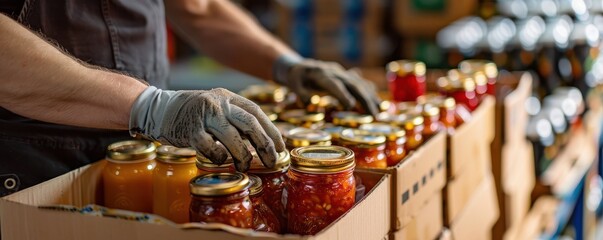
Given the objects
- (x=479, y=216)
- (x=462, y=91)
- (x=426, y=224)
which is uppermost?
(x=462, y=91)

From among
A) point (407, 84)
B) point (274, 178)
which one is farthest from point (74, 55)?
point (407, 84)

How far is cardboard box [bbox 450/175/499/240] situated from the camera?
176cm

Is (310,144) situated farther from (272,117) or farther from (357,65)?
(357,65)

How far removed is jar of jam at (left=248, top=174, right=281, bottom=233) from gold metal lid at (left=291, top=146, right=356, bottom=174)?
0.07m

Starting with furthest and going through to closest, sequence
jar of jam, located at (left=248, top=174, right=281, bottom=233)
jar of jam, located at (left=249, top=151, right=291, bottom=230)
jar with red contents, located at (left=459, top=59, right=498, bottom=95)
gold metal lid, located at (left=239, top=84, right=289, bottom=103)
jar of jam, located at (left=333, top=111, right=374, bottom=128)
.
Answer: jar with red contents, located at (left=459, top=59, right=498, bottom=95), gold metal lid, located at (left=239, top=84, right=289, bottom=103), jar of jam, located at (left=333, top=111, right=374, bottom=128), jar of jam, located at (left=249, top=151, right=291, bottom=230), jar of jam, located at (left=248, top=174, right=281, bottom=233)

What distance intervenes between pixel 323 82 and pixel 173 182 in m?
0.72

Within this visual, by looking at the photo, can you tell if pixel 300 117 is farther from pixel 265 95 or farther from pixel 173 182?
pixel 173 182

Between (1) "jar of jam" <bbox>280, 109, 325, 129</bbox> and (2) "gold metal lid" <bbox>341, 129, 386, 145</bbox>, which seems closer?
(2) "gold metal lid" <bbox>341, 129, 386, 145</bbox>

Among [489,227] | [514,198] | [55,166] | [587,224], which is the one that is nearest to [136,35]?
[55,166]

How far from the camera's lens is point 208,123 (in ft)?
3.84

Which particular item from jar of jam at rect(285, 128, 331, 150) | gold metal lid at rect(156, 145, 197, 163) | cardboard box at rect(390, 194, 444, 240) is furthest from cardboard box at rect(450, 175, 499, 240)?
gold metal lid at rect(156, 145, 197, 163)

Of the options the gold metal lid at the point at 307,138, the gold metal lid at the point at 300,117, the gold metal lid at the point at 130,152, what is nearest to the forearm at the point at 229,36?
the gold metal lid at the point at 300,117

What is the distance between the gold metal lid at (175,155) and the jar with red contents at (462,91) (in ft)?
3.25

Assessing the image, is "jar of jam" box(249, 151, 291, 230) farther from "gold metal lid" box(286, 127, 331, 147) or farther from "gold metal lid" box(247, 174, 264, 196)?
"gold metal lid" box(286, 127, 331, 147)
